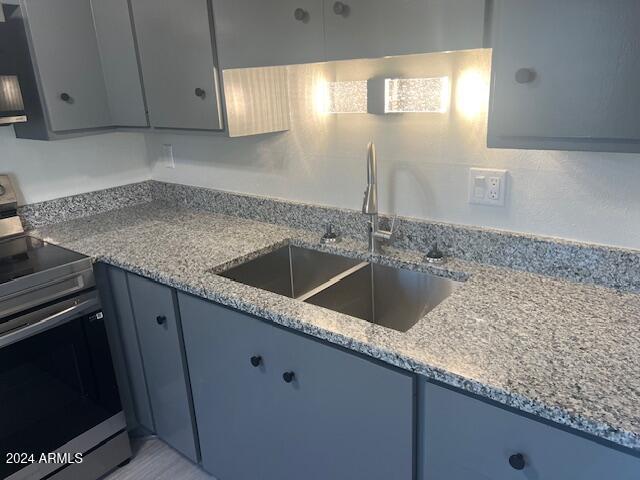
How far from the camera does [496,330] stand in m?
1.18

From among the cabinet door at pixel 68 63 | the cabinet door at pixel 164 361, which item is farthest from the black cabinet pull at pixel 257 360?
the cabinet door at pixel 68 63

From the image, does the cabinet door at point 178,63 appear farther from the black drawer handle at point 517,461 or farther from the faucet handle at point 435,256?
the black drawer handle at point 517,461

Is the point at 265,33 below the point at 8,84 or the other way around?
the other way around

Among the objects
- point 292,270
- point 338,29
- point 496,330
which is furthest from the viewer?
point 292,270

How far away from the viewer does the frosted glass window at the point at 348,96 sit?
167 centimetres

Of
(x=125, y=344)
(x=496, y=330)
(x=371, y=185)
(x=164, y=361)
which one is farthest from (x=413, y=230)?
(x=125, y=344)

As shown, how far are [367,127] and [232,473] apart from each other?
4.23 feet

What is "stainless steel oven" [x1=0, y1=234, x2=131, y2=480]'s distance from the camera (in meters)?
1.64

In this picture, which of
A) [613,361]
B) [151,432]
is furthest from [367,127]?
[151,432]

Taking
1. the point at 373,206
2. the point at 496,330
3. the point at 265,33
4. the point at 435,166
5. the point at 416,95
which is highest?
the point at 265,33

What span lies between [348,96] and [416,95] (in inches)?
10.0

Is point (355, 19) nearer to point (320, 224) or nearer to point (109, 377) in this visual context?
point (320, 224)

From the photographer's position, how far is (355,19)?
1.30 m

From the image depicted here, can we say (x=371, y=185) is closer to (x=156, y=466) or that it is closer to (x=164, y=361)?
(x=164, y=361)
